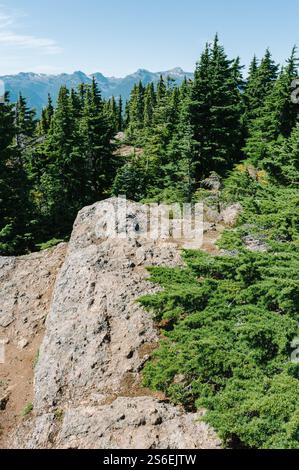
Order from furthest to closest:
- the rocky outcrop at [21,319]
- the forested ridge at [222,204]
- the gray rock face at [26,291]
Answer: the gray rock face at [26,291] < the rocky outcrop at [21,319] < the forested ridge at [222,204]

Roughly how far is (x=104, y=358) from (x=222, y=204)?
16267mm

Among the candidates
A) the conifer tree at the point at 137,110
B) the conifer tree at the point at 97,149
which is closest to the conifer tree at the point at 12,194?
the conifer tree at the point at 97,149

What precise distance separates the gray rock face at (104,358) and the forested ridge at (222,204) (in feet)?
3.32

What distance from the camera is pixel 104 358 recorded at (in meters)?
15.2

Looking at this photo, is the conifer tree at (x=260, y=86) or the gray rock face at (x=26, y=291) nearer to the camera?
the gray rock face at (x=26, y=291)

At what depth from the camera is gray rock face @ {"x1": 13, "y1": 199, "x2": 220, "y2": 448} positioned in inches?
449

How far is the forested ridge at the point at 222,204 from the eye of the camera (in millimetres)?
10172

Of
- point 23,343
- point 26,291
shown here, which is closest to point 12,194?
point 26,291

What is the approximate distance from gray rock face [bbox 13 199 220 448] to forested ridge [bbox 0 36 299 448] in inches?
39.8

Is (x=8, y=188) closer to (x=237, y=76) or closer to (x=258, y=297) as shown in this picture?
(x=258, y=297)

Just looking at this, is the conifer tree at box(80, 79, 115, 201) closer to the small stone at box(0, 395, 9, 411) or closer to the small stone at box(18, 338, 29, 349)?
the small stone at box(18, 338, 29, 349)

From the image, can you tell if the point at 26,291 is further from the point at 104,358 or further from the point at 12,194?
the point at 12,194

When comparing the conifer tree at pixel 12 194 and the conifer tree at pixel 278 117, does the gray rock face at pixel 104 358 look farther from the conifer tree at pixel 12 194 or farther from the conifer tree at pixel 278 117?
the conifer tree at pixel 278 117

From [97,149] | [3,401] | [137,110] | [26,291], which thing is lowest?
[3,401]
